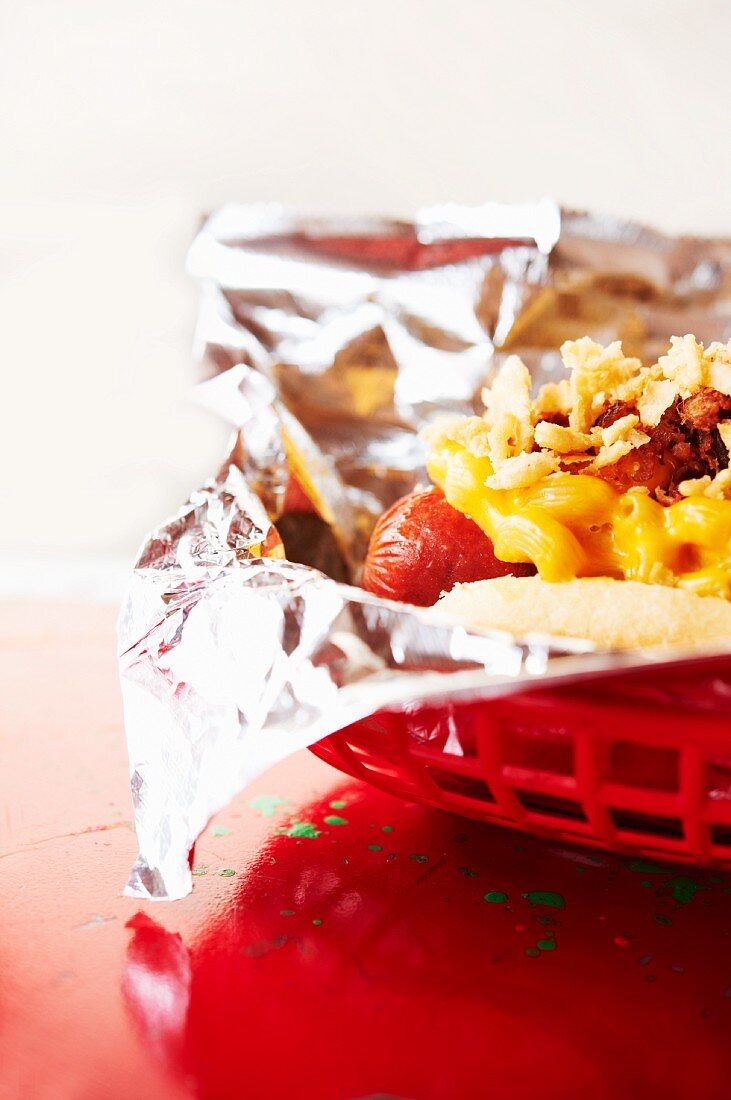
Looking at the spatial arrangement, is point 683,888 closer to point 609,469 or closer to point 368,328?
point 609,469

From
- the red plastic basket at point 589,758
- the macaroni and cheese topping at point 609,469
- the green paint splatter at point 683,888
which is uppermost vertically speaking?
the macaroni and cheese topping at point 609,469

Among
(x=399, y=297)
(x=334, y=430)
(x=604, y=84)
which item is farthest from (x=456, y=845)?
(x=604, y=84)

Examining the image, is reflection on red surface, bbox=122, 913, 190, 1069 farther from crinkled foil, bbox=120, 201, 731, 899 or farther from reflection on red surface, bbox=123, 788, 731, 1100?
crinkled foil, bbox=120, 201, 731, 899

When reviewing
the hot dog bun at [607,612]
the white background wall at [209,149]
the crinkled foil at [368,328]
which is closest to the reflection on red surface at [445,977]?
the hot dog bun at [607,612]

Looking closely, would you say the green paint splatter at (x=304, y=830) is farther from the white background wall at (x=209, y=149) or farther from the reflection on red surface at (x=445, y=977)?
the white background wall at (x=209, y=149)

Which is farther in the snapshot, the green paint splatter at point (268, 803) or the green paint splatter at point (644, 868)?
the green paint splatter at point (268, 803)

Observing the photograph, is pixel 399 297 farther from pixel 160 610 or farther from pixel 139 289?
pixel 139 289
